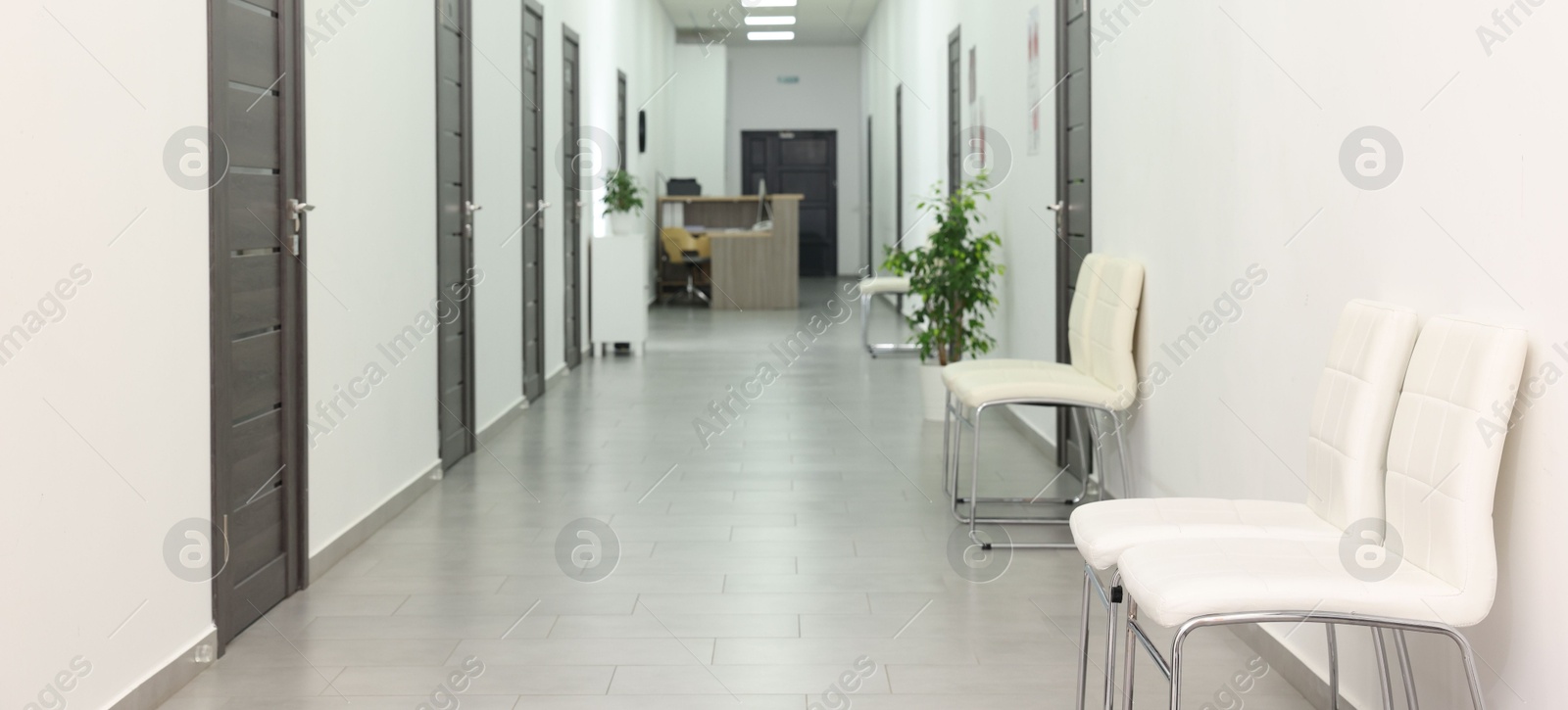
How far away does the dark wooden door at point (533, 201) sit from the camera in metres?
7.07

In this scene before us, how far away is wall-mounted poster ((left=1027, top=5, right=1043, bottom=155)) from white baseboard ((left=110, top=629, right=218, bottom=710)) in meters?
4.11

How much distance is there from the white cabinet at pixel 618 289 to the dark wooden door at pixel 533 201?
1723 millimetres

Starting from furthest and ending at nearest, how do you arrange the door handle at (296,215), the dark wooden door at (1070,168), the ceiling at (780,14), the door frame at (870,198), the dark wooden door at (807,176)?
the dark wooden door at (807,176), the door frame at (870,198), the ceiling at (780,14), the dark wooden door at (1070,168), the door handle at (296,215)

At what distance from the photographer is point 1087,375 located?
4.42 metres

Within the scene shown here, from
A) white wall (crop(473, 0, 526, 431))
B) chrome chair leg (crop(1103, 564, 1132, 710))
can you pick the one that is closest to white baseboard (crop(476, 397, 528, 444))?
white wall (crop(473, 0, 526, 431))

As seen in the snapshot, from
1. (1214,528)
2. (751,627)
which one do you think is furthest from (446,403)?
(1214,528)

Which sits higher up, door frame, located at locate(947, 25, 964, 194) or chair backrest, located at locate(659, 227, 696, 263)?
door frame, located at locate(947, 25, 964, 194)

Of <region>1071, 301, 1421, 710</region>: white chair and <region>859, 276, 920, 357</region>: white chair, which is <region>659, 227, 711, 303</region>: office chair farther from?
<region>1071, 301, 1421, 710</region>: white chair

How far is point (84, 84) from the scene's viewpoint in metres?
2.42

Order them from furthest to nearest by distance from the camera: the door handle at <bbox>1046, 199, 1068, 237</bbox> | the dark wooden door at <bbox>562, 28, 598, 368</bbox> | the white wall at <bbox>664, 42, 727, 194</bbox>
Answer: the white wall at <bbox>664, 42, 727, 194</bbox> < the dark wooden door at <bbox>562, 28, 598, 368</bbox> < the door handle at <bbox>1046, 199, 1068, 237</bbox>

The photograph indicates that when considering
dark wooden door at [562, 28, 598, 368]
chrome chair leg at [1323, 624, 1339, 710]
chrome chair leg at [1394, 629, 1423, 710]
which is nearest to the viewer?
chrome chair leg at [1394, 629, 1423, 710]

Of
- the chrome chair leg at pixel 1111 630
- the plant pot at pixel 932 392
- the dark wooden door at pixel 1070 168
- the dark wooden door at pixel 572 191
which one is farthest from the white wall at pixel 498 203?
the chrome chair leg at pixel 1111 630

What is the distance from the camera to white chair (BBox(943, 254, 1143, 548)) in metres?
4.07

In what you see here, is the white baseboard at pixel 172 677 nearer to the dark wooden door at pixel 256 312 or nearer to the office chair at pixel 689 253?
the dark wooden door at pixel 256 312
